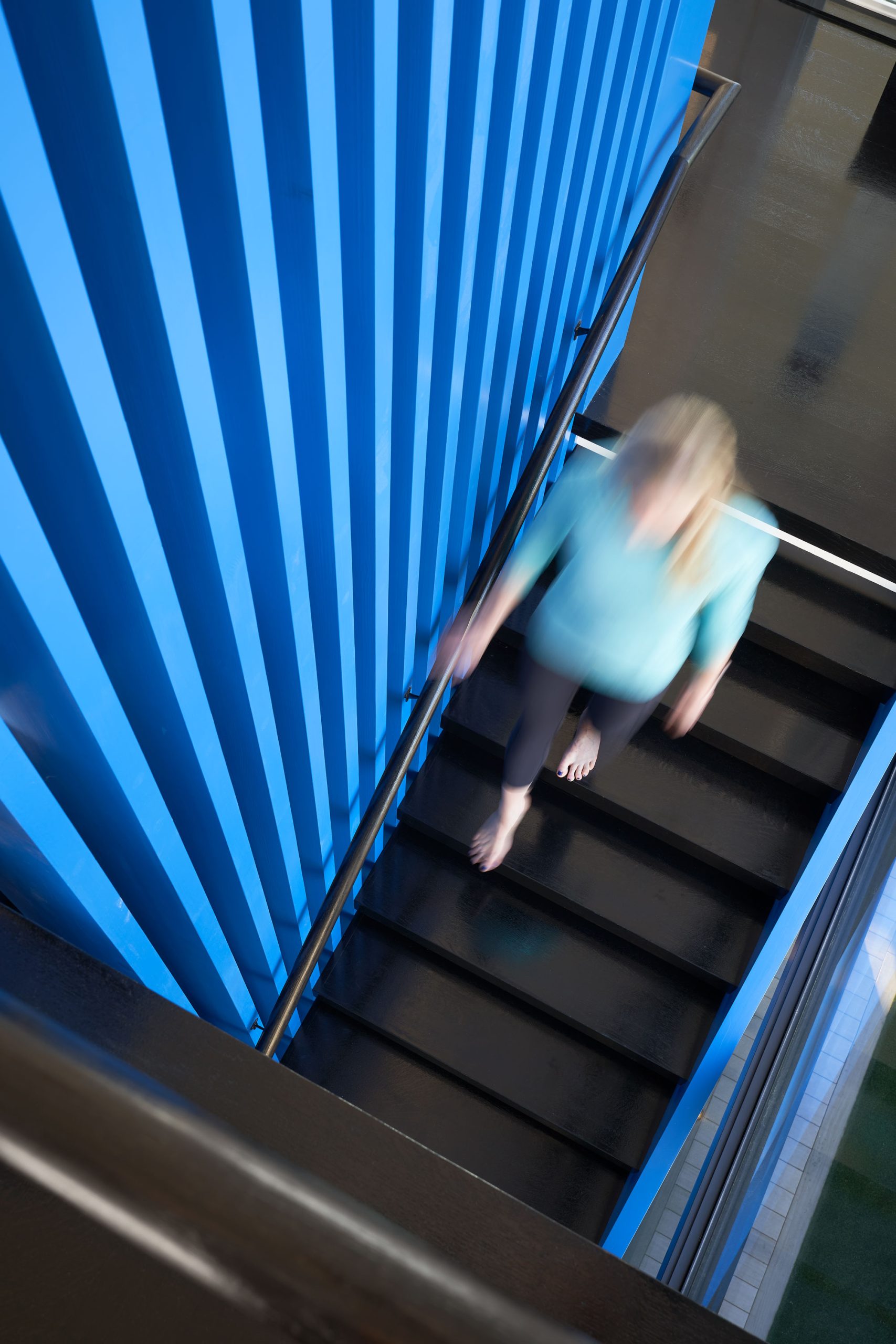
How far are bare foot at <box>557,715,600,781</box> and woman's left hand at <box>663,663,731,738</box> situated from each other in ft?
1.13

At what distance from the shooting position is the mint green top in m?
2.69

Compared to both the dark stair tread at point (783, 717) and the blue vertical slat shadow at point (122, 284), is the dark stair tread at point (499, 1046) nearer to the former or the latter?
the dark stair tread at point (783, 717)

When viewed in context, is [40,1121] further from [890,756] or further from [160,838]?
[890,756]

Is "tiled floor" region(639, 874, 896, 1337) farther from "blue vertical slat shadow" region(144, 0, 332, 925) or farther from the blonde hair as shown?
"blue vertical slat shadow" region(144, 0, 332, 925)

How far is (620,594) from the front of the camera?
2.73m

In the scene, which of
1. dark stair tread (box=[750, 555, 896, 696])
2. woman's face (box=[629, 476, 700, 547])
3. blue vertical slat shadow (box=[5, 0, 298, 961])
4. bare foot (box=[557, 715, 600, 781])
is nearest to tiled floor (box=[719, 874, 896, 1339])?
dark stair tread (box=[750, 555, 896, 696])

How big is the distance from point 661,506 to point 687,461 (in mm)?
128

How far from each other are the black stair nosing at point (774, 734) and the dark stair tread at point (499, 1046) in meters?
1.25

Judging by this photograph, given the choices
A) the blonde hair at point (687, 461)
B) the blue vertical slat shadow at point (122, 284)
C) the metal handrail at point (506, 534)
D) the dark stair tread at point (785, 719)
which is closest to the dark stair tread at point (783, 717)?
the dark stair tread at point (785, 719)


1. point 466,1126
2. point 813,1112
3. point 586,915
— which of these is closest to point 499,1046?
point 466,1126

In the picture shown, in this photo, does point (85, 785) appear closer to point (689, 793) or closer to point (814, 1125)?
point (689, 793)

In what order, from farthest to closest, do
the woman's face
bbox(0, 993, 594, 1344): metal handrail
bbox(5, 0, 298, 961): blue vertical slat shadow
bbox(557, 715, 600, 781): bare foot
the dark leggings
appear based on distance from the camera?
bbox(557, 715, 600, 781): bare foot < the dark leggings < the woman's face < bbox(5, 0, 298, 961): blue vertical slat shadow < bbox(0, 993, 594, 1344): metal handrail

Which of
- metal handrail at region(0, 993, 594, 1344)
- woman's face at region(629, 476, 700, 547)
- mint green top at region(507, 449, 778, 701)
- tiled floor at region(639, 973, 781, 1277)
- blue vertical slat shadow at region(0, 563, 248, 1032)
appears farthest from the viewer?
tiled floor at region(639, 973, 781, 1277)

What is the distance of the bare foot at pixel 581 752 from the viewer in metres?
3.59
